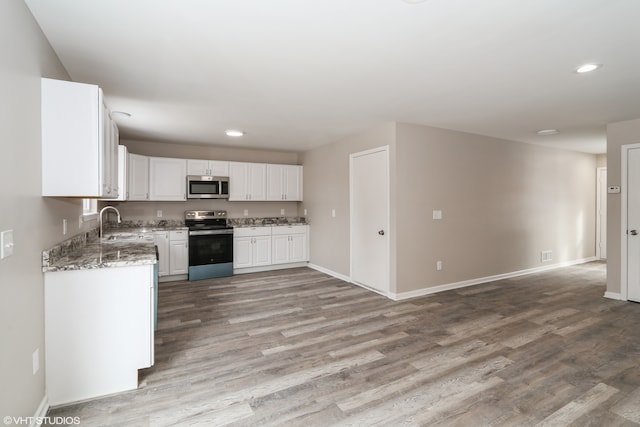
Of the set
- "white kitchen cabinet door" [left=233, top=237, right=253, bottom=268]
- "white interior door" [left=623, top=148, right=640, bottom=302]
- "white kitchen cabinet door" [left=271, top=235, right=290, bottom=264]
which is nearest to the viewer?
"white interior door" [left=623, top=148, right=640, bottom=302]

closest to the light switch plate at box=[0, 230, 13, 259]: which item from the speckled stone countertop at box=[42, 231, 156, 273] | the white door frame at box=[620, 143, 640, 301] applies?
the speckled stone countertop at box=[42, 231, 156, 273]

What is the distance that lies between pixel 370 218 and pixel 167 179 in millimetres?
3493

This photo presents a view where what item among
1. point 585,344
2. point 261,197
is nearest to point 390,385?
point 585,344

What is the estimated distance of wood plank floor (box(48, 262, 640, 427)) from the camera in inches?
76.8

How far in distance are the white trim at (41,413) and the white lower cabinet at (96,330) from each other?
0.16ft

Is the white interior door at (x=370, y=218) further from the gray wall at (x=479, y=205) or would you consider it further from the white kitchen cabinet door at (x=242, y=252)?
the white kitchen cabinet door at (x=242, y=252)

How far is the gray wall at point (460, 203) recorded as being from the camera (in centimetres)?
432

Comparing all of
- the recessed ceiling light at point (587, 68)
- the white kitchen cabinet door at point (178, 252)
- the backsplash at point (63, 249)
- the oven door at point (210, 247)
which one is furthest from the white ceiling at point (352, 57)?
the oven door at point (210, 247)

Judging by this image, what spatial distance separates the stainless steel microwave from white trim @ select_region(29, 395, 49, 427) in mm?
3872

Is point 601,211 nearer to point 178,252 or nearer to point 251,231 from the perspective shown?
point 251,231

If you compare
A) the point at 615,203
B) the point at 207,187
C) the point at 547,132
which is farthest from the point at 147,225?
the point at 615,203

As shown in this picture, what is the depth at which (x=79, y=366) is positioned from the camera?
6.79ft

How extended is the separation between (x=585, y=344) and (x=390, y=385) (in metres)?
2.04

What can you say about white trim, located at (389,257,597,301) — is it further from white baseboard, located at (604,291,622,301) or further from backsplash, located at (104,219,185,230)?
backsplash, located at (104,219,185,230)
